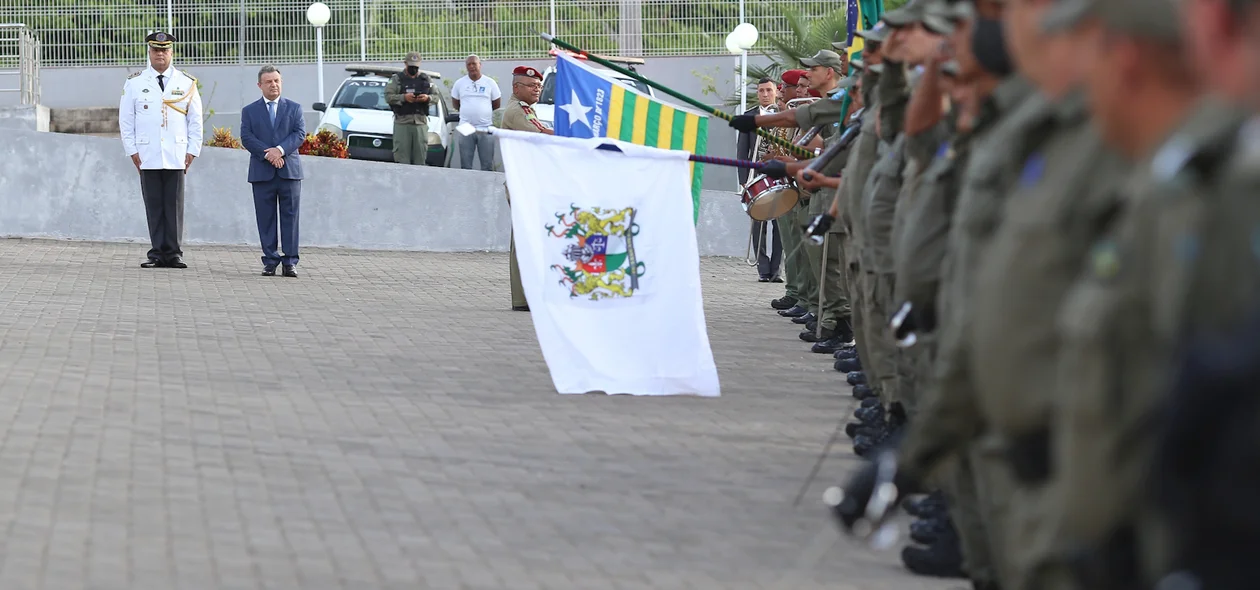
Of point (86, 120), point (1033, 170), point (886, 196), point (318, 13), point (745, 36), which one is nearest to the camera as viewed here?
point (1033, 170)

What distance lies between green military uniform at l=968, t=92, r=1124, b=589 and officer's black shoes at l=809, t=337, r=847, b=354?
8.88 metres

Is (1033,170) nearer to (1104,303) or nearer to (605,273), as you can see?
(1104,303)

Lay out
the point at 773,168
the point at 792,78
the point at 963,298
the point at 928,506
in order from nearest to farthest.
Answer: the point at 963,298 < the point at 928,506 < the point at 773,168 < the point at 792,78

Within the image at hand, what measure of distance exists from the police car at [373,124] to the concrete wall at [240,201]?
4068mm

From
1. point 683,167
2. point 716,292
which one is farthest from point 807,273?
point 683,167

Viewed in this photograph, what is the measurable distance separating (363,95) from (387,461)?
64.8ft

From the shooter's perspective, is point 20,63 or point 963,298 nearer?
point 963,298

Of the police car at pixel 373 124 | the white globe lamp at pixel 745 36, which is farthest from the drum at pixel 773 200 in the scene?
the police car at pixel 373 124

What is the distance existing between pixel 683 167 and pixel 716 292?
7108 mm

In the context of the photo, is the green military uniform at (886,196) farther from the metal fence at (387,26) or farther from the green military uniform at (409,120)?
the metal fence at (387,26)

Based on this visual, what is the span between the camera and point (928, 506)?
6.75 meters

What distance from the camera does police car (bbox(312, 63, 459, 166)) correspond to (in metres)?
26.2

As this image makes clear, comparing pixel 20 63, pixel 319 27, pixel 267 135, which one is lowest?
pixel 267 135

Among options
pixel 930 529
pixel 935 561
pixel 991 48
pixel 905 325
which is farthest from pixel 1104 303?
pixel 930 529
